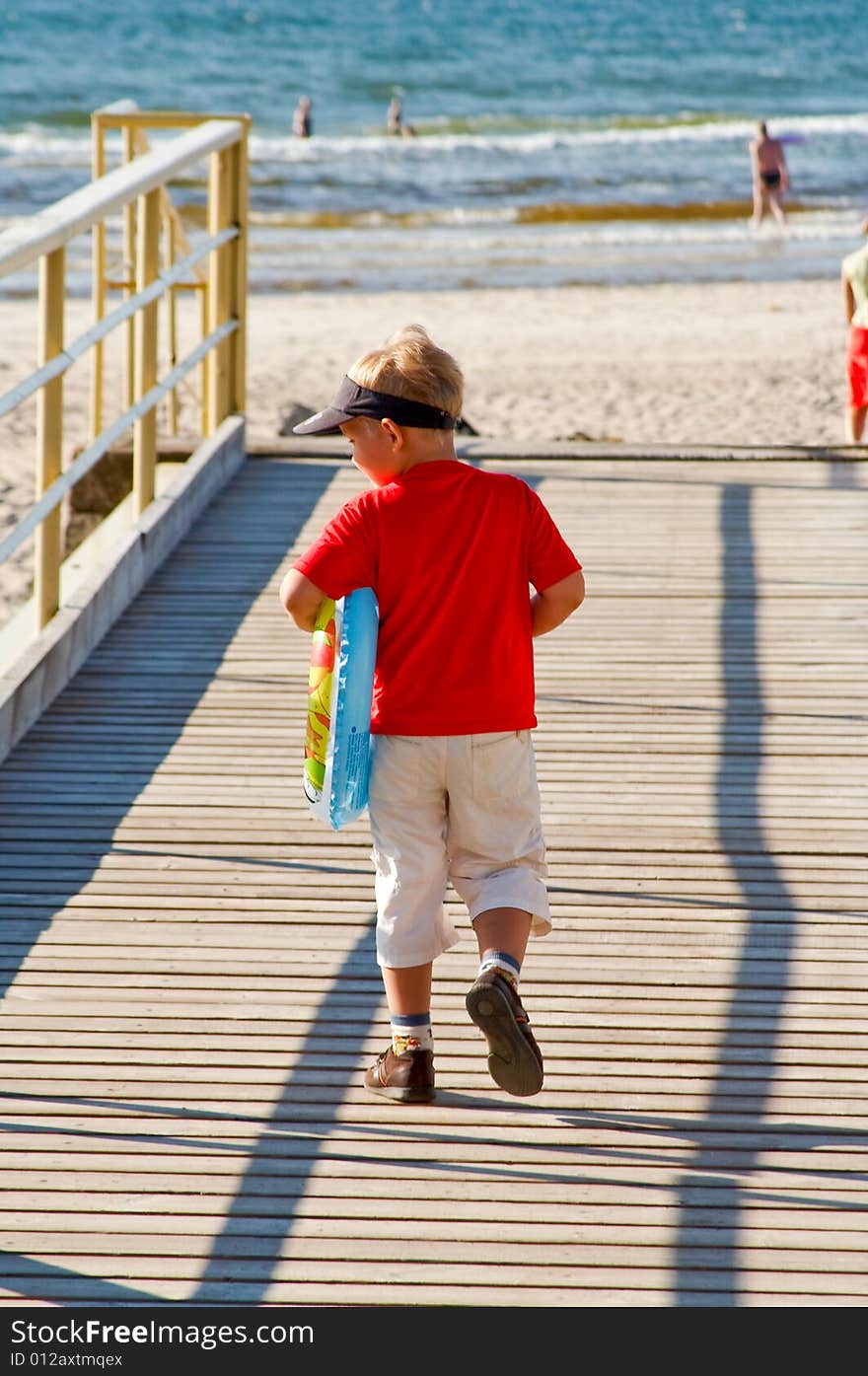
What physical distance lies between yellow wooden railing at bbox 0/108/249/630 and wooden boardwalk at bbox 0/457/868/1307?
56 cm

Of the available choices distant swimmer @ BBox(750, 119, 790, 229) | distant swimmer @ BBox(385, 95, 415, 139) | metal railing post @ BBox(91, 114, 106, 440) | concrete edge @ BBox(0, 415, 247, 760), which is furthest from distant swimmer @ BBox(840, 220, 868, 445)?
distant swimmer @ BBox(385, 95, 415, 139)

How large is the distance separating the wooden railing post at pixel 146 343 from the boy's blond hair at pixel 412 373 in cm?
288

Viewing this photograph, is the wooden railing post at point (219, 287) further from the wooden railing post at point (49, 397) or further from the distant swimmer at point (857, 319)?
the distant swimmer at point (857, 319)

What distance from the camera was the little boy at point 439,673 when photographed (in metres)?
2.78

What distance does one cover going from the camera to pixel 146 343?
5.71 m

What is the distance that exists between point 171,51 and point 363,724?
4764 centimetres

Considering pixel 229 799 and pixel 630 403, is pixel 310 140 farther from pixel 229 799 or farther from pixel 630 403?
pixel 229 799

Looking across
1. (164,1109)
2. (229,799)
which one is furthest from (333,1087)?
(229,799)

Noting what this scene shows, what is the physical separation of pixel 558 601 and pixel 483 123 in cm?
3516

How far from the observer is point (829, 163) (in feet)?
99.4

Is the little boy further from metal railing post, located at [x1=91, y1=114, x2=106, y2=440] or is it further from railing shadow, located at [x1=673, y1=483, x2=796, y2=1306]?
metal railing post, located at [x1=91, y1=114, x2=106, y2=440]

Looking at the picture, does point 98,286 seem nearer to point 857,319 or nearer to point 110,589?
point 110,589

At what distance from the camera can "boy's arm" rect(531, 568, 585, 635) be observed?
9.54 feet

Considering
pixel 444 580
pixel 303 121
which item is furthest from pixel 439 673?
pixel 303 121
